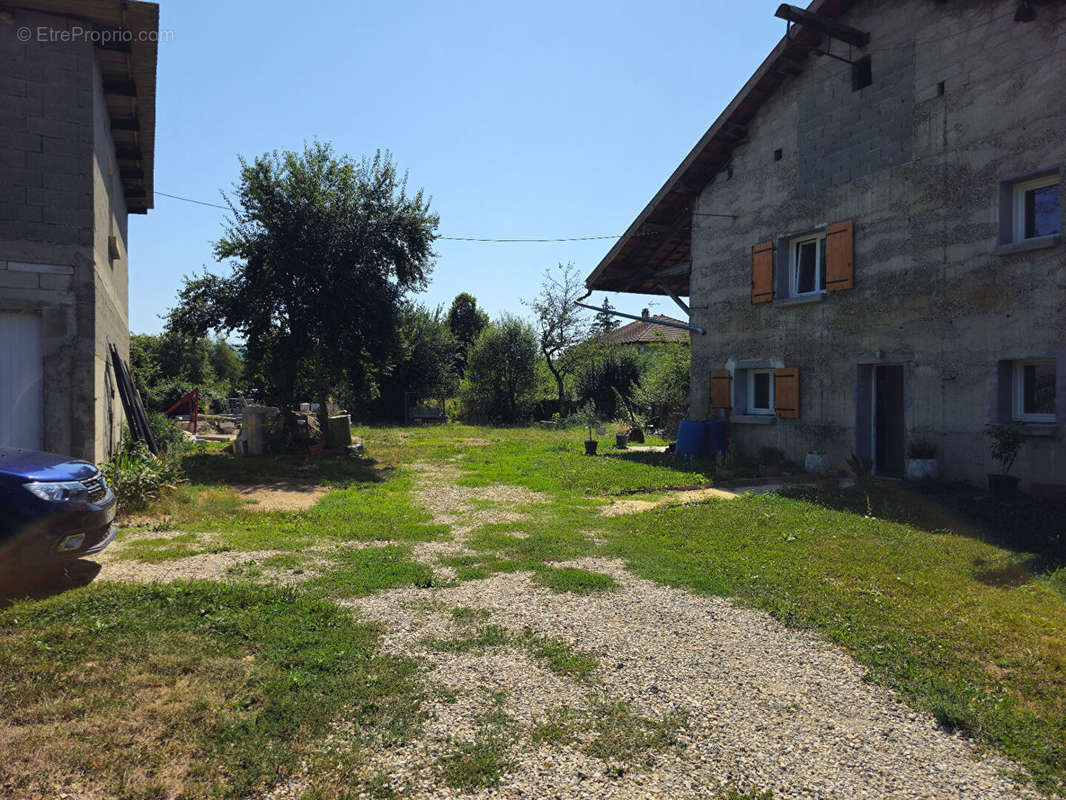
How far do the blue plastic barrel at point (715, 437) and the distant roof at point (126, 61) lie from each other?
11.8 meters

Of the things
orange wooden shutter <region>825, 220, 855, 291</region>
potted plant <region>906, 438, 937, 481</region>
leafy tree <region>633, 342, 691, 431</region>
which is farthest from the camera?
leafy tree <region>633, 342, 691, 431</region>

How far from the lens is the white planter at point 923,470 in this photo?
385 inches

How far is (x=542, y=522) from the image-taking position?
8.28 meters

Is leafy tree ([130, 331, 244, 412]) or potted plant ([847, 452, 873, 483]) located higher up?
leafy tree ([130, 331, 244, 412])

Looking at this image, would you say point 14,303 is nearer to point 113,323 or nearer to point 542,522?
point 113,323

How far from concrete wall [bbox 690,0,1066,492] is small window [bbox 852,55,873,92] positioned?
0.14 meters

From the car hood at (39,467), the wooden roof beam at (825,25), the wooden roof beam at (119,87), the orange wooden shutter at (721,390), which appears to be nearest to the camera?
the car hood at (39,467)

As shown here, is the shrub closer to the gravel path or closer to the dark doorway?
the gravel path

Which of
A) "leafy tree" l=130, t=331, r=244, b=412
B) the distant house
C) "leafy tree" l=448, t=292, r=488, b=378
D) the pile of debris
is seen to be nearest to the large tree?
the pile of debris

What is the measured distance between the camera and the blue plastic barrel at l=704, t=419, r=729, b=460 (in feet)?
45.9

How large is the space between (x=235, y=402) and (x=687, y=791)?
32450 millimetres

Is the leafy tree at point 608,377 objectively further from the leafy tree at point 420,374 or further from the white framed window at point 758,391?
the white framed window at point 758,391

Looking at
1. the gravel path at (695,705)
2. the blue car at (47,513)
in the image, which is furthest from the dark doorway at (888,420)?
the blue car at (47,513)

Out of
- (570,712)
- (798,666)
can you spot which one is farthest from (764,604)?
(570,712)
